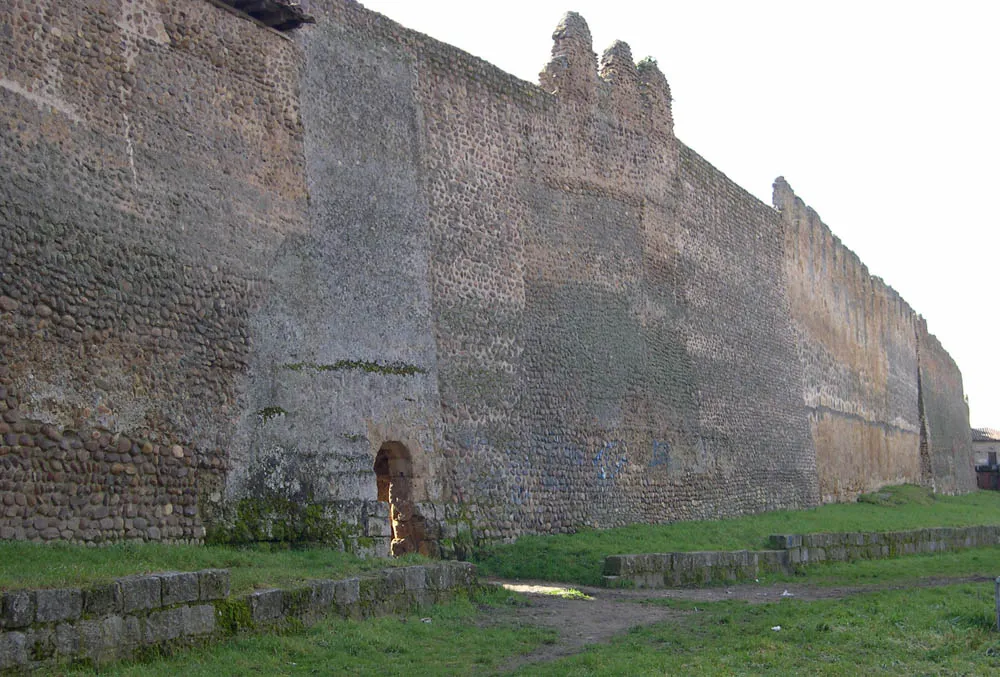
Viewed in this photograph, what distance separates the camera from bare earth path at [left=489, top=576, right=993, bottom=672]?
348 inches

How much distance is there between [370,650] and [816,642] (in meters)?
3.20

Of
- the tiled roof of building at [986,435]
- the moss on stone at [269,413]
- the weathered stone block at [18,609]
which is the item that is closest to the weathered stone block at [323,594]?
the weathered stone block at [18,609]

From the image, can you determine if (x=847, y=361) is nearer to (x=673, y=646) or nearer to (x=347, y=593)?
(x=673, y=646)

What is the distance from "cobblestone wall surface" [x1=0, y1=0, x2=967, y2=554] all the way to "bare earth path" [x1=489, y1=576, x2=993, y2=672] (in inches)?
79.6

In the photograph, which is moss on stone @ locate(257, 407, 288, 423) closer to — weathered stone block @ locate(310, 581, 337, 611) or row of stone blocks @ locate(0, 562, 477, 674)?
row of stone blocks @ locate(0, 562, 477, 674)

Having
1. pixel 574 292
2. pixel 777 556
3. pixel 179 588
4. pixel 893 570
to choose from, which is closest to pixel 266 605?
pixel 179 588

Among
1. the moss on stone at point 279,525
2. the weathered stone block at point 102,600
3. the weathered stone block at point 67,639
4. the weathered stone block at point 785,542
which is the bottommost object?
the weathered stone block at point 785,542

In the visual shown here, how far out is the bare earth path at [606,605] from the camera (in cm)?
884

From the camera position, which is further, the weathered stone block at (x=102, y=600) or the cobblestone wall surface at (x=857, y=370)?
the cobblestone wall surface at (x=857, y=370)

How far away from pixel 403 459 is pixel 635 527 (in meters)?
4.60

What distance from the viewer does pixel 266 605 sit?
7.85 metres

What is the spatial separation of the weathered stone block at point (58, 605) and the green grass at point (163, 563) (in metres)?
0.16

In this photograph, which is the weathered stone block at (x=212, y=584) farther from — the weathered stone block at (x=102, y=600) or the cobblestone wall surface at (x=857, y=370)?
the cobblestone wall surface at (x=857, y=370)

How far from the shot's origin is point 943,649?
7.52 meters
